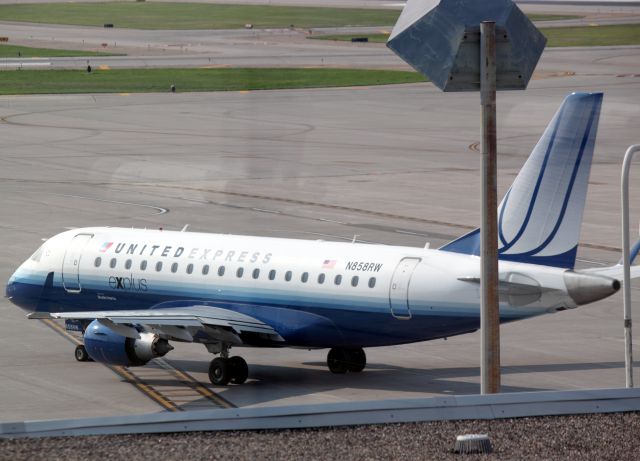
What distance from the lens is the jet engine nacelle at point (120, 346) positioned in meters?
35.2

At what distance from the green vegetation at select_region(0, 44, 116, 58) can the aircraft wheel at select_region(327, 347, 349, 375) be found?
121 m

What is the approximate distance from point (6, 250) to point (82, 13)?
37.2 m

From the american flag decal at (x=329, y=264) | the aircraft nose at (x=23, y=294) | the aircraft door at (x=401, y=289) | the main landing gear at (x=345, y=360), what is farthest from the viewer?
the aircraft nose at (x=23, y=294)

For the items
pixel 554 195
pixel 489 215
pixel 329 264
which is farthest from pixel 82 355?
pixel 489 215

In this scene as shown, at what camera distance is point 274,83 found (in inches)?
4781

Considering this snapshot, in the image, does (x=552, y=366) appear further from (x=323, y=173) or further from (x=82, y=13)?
(x=82, y=13)

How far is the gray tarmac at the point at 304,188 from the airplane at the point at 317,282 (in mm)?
1336

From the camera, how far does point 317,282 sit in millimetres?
35594

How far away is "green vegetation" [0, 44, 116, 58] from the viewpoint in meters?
155

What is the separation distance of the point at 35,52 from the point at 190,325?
129m

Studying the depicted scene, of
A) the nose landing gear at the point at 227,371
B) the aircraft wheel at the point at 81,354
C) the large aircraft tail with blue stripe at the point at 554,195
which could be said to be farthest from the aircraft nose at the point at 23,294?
the large aircraft tail with blue stripe at the point at 554,195

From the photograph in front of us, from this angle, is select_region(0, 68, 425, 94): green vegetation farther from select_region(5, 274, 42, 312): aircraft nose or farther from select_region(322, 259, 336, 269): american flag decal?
select_region(322, 259, 336, 269): american flag decal

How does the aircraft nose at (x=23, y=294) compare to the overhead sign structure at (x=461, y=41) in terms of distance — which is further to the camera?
the aircraft nose at (x=23, y=294)

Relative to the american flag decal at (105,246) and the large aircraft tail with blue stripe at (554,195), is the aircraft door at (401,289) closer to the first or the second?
the large aircraft tail with blue stripe at (554,195)
